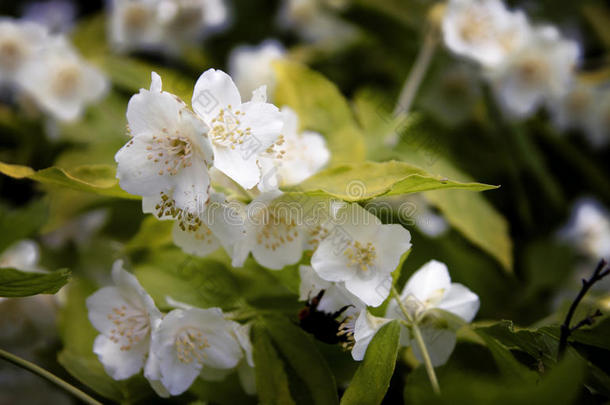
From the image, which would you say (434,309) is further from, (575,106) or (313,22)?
(313,22)

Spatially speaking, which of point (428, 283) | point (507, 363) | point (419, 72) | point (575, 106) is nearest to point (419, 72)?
point (419, 72)

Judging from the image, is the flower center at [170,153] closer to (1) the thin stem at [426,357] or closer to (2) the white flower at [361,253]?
(2) the white flower at [361,253]

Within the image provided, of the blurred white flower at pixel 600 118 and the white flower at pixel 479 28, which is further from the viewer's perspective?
the blurred white flower at pixel 600 118

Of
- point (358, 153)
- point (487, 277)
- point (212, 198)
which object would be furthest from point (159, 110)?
point (487, 277)

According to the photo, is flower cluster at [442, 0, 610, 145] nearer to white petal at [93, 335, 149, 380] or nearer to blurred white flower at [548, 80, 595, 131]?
blurred white flower at [548, 80, 595, 131]

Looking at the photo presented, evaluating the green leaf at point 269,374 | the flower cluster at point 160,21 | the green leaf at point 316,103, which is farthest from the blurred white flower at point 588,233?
the flower cluster at point 160,21
